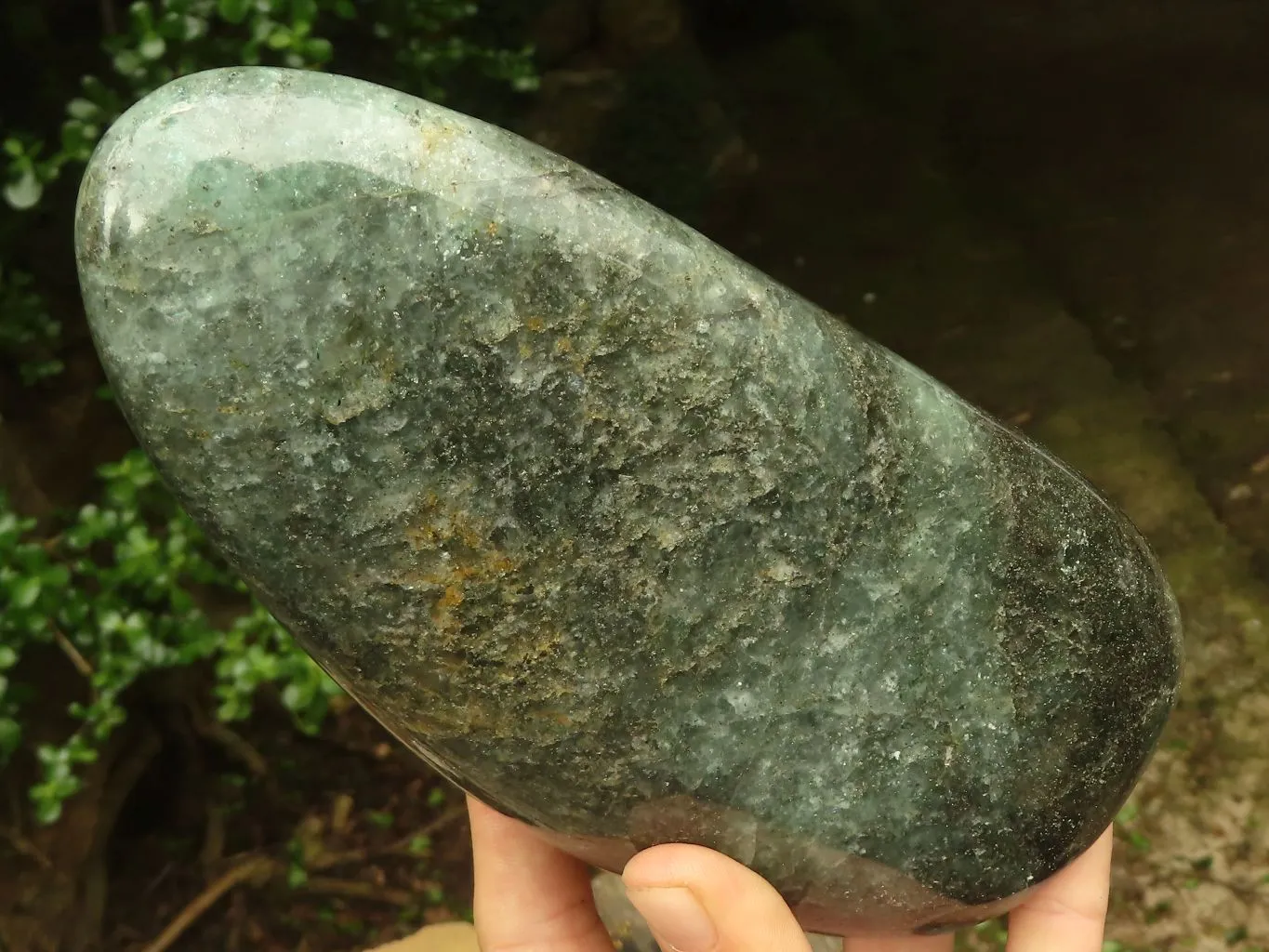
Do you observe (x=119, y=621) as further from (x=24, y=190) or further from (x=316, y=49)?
(x=316, y=49)

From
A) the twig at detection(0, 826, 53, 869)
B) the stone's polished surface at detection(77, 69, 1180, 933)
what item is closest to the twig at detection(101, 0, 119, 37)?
the stone's polished surface at detection(77, 69, 1180, 933)

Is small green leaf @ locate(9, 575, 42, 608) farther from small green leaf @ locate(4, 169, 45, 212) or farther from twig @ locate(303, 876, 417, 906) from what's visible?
twig @ locate(303, 876, 417, 906)

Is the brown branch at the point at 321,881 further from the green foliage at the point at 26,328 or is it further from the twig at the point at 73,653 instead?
the green foliage at the point at 26,328

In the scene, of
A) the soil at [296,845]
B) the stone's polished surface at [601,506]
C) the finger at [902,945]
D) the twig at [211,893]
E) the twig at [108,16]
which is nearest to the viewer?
the stone's polished surface at [601,506]

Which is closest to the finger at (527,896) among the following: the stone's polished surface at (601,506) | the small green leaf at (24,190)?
the stone's polished surface at (601,506)

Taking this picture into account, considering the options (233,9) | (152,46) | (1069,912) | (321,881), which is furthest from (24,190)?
(1069,912)

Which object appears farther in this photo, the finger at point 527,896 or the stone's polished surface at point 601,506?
the finger at point 527,896

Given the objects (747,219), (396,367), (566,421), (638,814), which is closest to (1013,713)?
(638,814)

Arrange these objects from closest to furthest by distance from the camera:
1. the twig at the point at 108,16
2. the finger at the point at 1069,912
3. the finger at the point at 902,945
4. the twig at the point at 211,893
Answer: the finger at the point at 1069,912 → the finger at the point at 902,945 → the twig at the point at 108,16 → the twig at the point at 211,893
